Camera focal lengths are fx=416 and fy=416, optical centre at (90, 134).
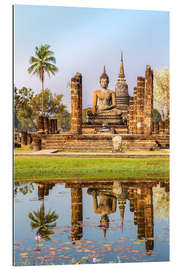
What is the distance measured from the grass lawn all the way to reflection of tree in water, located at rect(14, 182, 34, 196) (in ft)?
2.63

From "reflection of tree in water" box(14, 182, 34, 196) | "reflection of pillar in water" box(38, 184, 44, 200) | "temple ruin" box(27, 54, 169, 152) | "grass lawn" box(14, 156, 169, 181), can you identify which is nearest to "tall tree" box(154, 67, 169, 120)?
"temple ruin" box(27, 54, 169, 152)

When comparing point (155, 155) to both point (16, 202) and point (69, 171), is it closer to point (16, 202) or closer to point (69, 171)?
point (69, 171)

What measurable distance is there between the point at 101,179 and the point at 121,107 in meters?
33.2

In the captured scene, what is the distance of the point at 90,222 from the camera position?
29.6 feet

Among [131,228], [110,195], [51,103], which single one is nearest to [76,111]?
[110,195]

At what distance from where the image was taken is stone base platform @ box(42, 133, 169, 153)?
1853cm

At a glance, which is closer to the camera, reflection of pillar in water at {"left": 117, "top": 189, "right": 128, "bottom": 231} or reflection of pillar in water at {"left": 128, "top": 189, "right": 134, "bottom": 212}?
A: reflection of pillar in water at {"left": 117, "top": 189, "right": 128, "bottom": 231}

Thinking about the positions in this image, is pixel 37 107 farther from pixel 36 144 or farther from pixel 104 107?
pixel 36 144

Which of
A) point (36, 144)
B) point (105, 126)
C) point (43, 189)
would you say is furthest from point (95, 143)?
point (105, 126)

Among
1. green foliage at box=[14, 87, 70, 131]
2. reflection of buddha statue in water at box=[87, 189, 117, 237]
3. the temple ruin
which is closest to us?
reflection of buddha statue in water at box=[87, 189, 117, 237]

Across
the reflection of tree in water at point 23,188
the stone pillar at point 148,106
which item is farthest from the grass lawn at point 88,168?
the stone pillar at point 148,106

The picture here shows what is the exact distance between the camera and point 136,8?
980 cm

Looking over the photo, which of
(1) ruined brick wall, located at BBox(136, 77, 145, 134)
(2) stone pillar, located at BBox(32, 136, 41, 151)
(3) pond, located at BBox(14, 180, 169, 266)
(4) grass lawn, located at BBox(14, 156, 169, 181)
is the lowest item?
(3) pond, located at BBox(14, 180, 169, 266)

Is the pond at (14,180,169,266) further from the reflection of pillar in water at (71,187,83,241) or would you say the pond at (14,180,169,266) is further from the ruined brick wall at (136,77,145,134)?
the ruined brick wall at (136,77,145,134)
